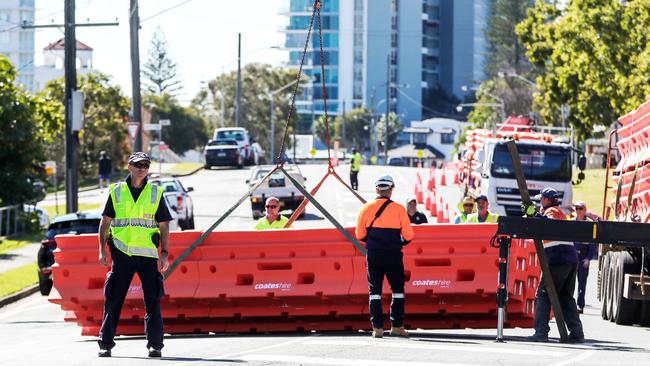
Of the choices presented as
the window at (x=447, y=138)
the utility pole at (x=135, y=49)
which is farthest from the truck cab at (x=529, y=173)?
the window at (x=447, y=138)

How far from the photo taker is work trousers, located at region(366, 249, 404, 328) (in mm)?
15797

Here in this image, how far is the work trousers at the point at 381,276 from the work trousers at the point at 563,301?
1.62 metres

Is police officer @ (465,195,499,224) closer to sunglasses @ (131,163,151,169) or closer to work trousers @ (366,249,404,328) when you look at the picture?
work trousers @ (366,249,404,328)

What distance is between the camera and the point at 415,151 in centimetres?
14962

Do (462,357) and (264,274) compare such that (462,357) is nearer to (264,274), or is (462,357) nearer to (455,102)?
(264,274)

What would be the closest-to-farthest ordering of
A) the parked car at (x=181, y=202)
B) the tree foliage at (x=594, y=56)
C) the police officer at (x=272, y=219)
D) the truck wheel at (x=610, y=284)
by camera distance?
the police officer at (x=272, y=219) < the truck wheel at (x=610, y=284) < the parked car at (x=181, y=202) < the tree foliage at (x=594, y=56)

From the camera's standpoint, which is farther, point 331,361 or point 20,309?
point 20,309

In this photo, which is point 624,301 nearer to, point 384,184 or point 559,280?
point 559,280

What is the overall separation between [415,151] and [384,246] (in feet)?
440

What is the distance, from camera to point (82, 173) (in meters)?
79.1

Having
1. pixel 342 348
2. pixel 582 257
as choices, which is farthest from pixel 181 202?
pixel 342 348

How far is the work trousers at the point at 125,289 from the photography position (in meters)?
14.3

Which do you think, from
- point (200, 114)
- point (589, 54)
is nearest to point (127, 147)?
point (589, 54)

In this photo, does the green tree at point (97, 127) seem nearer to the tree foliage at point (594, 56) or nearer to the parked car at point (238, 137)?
the parked car at point (238, 137)
